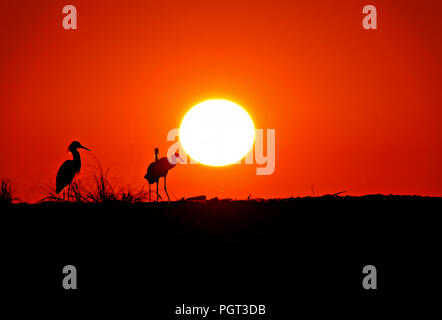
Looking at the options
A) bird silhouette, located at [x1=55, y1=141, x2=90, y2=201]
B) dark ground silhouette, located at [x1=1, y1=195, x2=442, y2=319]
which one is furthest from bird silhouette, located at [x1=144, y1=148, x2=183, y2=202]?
dark ground silhouette, located at [x1=1, y1=195, x2=442, y2=319]

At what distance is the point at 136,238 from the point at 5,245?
6.03 feet

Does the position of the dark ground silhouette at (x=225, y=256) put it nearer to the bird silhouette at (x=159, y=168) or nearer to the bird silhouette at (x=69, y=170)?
the bird silhouette at (x=69, y=170)

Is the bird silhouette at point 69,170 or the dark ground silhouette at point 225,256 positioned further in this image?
the bird silhouette at point 69,170

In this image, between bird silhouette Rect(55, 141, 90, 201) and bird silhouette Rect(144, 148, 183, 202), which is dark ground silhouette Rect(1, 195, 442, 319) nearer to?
bird silhouette Rect(55, 141, 90, 201)

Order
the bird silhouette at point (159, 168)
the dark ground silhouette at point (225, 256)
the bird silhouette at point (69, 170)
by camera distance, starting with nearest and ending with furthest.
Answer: the dark ground silhouette at point (225, 256) → the bird silhouette at point (69, 170) → the bird silhouette at point (159, 168)

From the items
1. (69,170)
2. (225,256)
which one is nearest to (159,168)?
(69,170)

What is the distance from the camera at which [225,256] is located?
30.0ft

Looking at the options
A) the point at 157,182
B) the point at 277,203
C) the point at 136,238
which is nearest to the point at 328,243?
the point at 277,203

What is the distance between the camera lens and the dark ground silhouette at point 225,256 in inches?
339

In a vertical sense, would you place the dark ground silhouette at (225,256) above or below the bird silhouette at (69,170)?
below

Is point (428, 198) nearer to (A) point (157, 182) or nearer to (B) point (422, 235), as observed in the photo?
(B) point (422, 235)

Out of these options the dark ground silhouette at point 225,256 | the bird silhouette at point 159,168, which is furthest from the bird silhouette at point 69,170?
the dark ground silhouette at point 225,256

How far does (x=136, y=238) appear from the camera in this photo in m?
9.61

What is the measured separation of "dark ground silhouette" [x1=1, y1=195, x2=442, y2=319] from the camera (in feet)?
28.2
